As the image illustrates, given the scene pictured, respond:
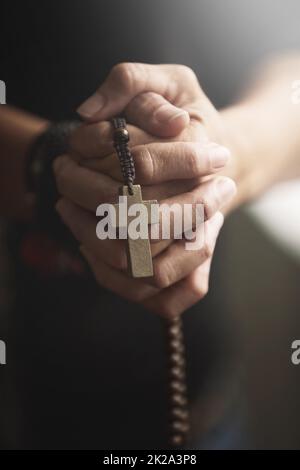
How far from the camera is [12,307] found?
1.94ft

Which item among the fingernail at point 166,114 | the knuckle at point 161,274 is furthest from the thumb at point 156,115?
the knuckle at point 161,274

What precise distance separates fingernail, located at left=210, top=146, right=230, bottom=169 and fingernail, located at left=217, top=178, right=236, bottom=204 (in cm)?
1

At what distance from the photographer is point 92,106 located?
435mm

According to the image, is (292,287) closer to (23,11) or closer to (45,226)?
(45,226)

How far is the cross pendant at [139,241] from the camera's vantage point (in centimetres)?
39

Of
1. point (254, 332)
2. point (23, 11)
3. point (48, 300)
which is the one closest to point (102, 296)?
point (48, 300)

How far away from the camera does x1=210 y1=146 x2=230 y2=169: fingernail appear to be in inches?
16.9

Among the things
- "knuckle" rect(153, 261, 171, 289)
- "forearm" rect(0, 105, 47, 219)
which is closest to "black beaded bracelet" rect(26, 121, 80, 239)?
"forearm" rect(0, 105, 47, 219)

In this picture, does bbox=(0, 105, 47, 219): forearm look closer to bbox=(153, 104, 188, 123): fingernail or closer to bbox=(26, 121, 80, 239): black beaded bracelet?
bbox=(26, 121, 80, 239): black beaded bracelet

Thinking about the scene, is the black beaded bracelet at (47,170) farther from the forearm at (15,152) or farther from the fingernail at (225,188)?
the fingernail at (225,188)

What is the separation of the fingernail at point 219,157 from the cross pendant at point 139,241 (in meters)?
0.07

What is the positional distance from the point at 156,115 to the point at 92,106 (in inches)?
2.2

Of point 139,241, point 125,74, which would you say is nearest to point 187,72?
point 125,74

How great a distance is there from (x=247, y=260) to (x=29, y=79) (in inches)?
11.7
